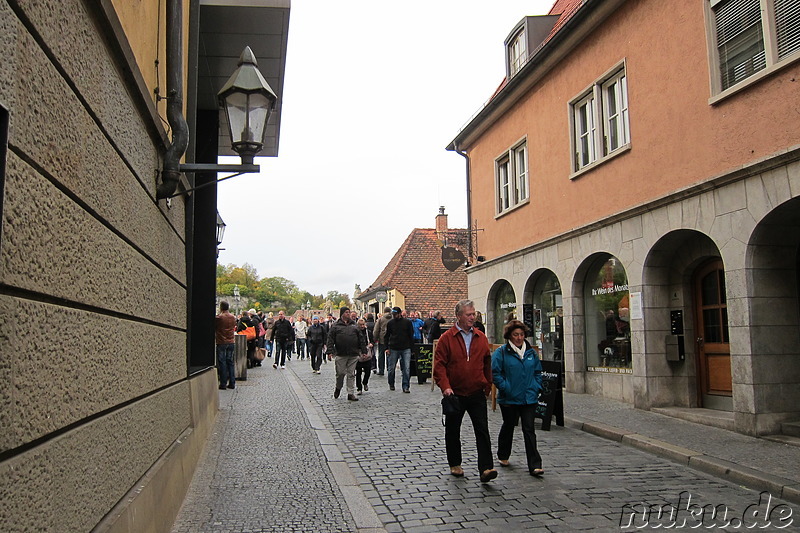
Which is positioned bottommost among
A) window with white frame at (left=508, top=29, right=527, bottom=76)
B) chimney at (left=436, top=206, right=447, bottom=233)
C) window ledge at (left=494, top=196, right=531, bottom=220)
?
window ledge at (left=494, top=196, right=531, bottom=220)

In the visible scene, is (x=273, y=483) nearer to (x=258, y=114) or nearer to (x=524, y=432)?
(x=524, y=432)

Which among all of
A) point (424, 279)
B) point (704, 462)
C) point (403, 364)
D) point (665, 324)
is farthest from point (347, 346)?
point (424, 279)

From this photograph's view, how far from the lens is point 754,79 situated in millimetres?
9000

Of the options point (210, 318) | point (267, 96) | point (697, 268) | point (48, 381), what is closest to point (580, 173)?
point (697, 268)

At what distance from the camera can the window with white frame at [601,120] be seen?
12.8m

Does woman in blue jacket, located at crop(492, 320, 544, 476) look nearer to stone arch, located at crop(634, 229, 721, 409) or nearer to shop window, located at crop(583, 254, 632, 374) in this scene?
stone arch, located at crop(634, 229, 721, 409)

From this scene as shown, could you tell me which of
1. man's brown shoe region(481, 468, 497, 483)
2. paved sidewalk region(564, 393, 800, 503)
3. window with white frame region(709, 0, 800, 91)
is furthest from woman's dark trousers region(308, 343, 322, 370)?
man's brown shoe region(481, 468, 497, 483)

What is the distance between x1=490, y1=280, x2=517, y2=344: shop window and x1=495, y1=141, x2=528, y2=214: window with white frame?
2166 mm

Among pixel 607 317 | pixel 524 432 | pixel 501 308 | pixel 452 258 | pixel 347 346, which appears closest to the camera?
pixel 524 432

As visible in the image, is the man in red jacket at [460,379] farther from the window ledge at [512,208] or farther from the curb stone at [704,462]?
the window ledge at [512,208]

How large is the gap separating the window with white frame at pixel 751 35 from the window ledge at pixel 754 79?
9 cm

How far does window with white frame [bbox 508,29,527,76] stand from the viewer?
17.6m

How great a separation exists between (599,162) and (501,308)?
6717 millimetres

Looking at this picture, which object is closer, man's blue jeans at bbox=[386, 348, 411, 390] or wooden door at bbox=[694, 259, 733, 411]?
wooden door at bbox=[694, 259, 733, 411]
